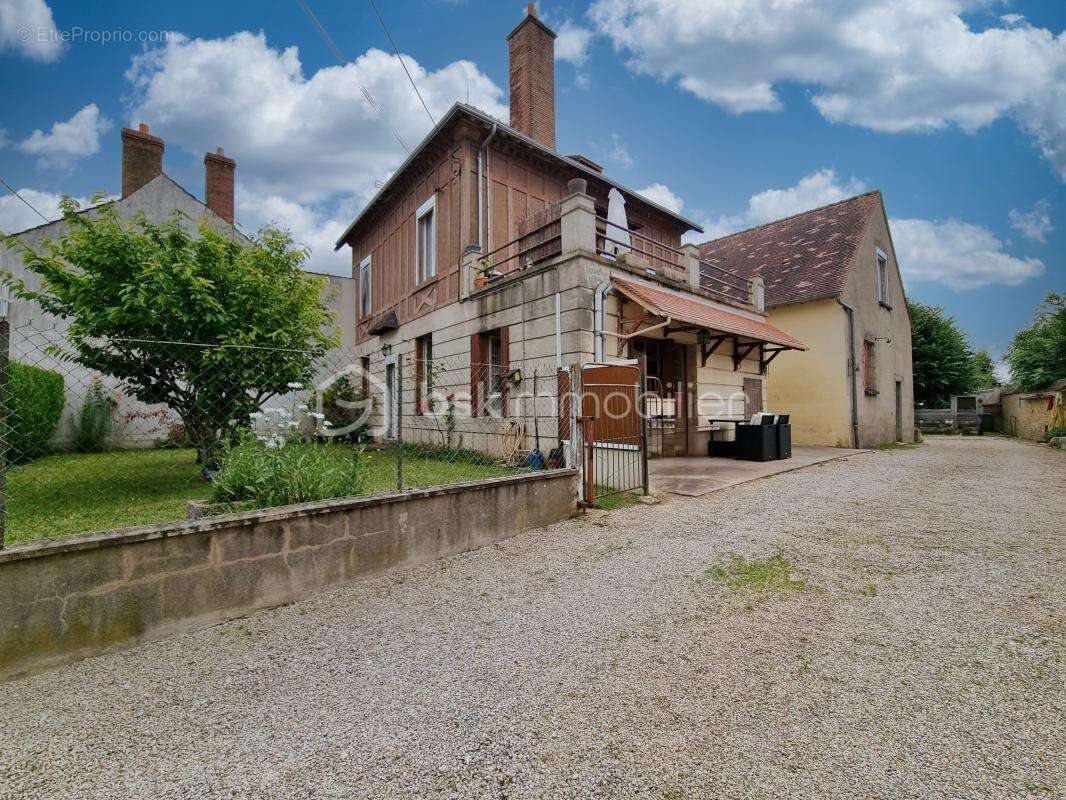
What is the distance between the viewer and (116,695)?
2207mm

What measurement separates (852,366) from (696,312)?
24.7 ft

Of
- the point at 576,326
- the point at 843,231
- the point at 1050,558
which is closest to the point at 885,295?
the point at 843,231

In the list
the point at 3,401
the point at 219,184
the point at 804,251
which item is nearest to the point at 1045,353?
the point at 804,251

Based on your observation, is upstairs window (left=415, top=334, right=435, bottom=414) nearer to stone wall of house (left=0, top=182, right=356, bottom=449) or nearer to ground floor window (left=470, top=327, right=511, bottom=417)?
ground floor window (left=470, top=327, right=511, bottom=417)

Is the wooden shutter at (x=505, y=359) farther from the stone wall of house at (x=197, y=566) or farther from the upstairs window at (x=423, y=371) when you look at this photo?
the stone wall of house at (x=197, y=566)

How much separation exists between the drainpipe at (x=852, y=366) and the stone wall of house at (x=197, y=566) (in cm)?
1307

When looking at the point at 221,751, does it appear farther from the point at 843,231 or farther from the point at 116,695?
the point at 843,231

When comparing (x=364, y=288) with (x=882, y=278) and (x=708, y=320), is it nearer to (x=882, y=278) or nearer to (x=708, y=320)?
(x=708, y=320)

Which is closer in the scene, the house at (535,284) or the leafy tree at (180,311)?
the leafy tree at (180,311)

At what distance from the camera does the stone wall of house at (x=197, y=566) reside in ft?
7.85

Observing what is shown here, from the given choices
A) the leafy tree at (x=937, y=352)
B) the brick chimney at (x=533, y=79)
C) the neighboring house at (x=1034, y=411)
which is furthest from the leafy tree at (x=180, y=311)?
the leafy tree at (x=937, y=352)

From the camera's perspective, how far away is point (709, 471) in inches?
323

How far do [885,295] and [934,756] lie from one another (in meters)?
18.5

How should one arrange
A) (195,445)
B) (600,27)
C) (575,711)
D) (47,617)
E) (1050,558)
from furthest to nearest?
(600,27) < (195,445) < (1050,558) < (47,617) < (575,711)
